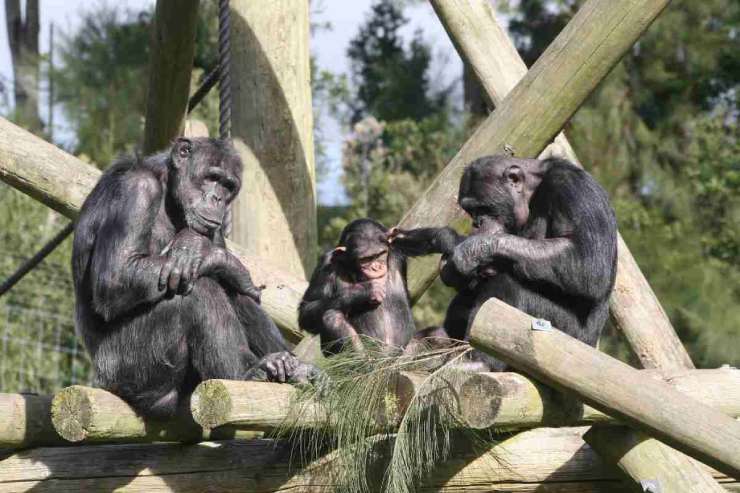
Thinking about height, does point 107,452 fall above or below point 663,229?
below

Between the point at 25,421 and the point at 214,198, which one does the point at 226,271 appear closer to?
the point at 214,198

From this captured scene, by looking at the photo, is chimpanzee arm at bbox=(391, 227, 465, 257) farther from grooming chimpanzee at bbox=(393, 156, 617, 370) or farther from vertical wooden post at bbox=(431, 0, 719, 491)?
vertical wooden post at bbox=(431, 0, 719, 491)

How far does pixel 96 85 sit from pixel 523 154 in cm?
1539

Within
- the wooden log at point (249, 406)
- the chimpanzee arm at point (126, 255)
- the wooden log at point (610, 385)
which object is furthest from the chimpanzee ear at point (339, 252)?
the wooden log at point (610, 385)

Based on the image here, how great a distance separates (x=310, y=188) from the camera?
25.4ft

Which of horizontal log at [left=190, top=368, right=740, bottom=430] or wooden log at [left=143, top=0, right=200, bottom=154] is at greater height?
wooden log at [left=143, top=0, right=200, bottom=154]

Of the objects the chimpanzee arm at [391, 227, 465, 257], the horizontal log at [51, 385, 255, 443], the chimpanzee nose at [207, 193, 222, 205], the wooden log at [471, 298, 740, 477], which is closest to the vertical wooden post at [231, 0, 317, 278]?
the chimpanzee arm at [391, 227, 465, 257]

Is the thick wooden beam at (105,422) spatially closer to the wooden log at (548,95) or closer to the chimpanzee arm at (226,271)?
the chimpanzee arm at (226,271)

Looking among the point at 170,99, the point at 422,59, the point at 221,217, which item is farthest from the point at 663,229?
the point at 221,217

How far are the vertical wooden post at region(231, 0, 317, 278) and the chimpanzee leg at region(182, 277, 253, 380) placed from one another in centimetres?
206

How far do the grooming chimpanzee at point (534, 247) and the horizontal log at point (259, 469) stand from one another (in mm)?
475

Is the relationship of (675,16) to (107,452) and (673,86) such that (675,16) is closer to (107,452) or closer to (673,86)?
(673,86)

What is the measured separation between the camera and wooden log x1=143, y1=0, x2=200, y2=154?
22.8 feet

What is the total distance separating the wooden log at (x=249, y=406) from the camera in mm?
4570
